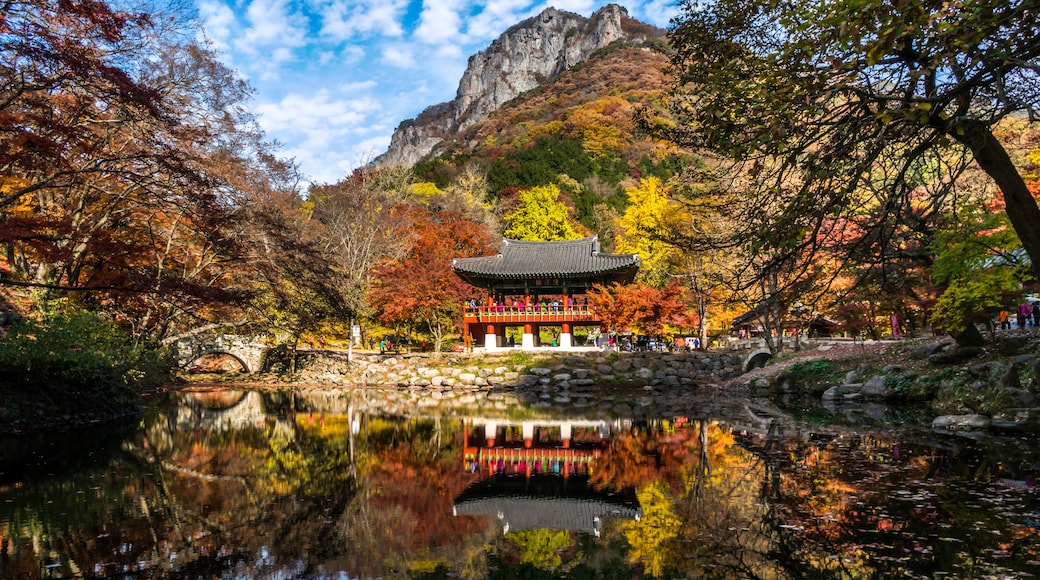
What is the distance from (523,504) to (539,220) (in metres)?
39.0

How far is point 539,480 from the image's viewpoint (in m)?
8.09

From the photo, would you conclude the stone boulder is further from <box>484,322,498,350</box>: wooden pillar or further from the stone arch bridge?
the stone arch bridge

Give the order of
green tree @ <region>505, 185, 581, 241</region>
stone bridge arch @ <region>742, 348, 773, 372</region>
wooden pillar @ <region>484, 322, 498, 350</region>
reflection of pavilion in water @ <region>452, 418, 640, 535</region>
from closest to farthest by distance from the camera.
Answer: reflection of pavilion in water @ <region>452, 418, 640, 535</region> → stone bridge arch @ <region>742, 348, 773, 372</region> → wooden pillar @ <region>484, 322, 498, 350</region> → green tree @ <region>505, 185, 581, 241</region>

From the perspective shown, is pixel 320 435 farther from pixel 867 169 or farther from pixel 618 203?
pixel 618 203

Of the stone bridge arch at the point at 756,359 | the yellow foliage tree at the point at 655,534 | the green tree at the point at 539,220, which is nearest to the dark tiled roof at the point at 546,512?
the yellow foliage tree at the point at 655,534

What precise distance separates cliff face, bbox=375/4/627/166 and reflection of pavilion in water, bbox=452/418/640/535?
326ft

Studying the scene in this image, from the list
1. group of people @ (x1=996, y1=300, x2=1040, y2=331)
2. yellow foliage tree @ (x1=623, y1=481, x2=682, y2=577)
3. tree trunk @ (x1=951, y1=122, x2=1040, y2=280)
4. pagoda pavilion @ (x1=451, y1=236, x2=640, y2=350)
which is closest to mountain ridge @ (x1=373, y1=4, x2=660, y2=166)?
pagoda pavilion @ (x1=451, y1=236, x2=640, y2=350)

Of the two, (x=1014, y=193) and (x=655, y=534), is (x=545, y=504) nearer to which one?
(x=655, y=534)

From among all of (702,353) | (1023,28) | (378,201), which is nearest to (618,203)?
(378,201)

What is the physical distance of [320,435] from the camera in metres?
12.3

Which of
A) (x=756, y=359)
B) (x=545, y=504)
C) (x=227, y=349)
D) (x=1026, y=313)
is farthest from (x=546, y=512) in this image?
(x=227, y=349)

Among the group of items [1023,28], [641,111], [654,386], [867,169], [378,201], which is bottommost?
[654,386]

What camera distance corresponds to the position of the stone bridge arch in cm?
2498

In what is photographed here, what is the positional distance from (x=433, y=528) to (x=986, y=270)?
12891 mm
